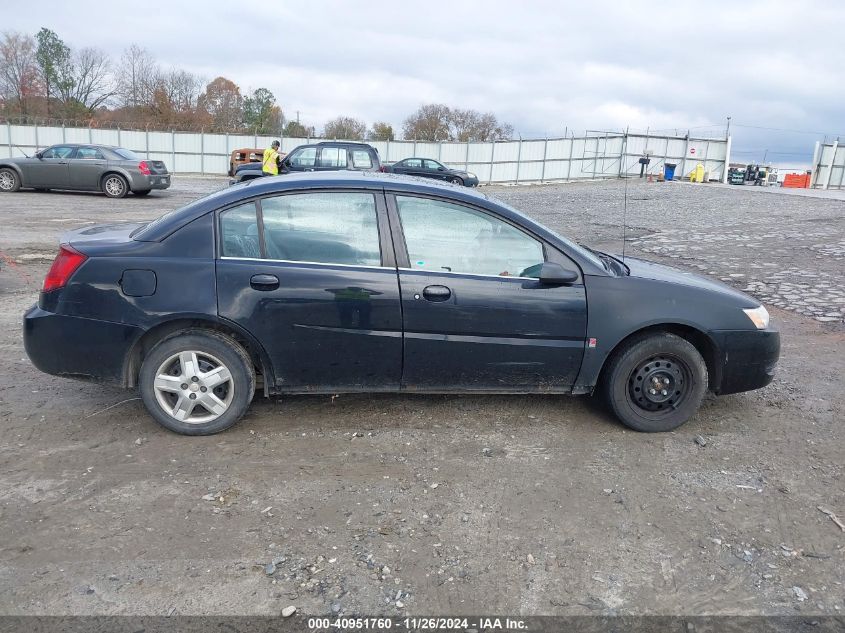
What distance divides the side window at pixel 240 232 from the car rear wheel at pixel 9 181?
57.5 feet

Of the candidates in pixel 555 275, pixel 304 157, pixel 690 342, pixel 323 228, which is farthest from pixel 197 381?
pixel 304 157

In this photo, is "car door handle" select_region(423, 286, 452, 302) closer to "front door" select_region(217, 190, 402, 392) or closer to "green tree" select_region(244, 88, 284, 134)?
"front door" select_region(217, 190, 402, 392)

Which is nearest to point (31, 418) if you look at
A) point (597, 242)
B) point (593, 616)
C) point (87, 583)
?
point (87, 583)

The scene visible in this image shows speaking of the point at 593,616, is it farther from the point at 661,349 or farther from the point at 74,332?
the point at 74,332

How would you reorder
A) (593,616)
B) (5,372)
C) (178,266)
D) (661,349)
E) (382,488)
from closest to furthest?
(593,616), (382,488), (178,266), (661,349), (5,372)

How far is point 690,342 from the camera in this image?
430 centimetres

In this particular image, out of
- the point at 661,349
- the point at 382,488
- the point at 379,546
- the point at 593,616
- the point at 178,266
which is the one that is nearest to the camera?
the point at 593,616

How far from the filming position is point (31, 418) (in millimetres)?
4180

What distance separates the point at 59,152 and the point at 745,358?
742 inches

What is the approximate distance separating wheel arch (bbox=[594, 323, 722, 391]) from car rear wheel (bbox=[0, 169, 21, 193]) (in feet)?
62.2

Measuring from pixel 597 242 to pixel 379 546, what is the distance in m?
10.3

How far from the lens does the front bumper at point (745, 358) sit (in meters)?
4.21

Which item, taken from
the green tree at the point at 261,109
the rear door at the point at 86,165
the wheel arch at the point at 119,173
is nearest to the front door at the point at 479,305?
the wheel arch at the point at 119,173

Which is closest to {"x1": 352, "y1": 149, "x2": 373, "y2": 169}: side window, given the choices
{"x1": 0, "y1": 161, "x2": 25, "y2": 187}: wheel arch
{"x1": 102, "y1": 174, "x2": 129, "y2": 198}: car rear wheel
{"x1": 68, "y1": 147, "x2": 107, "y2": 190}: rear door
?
{"x1": 102, "y1": 174, "x2": 129, "y2": 198}: car rear wheel
